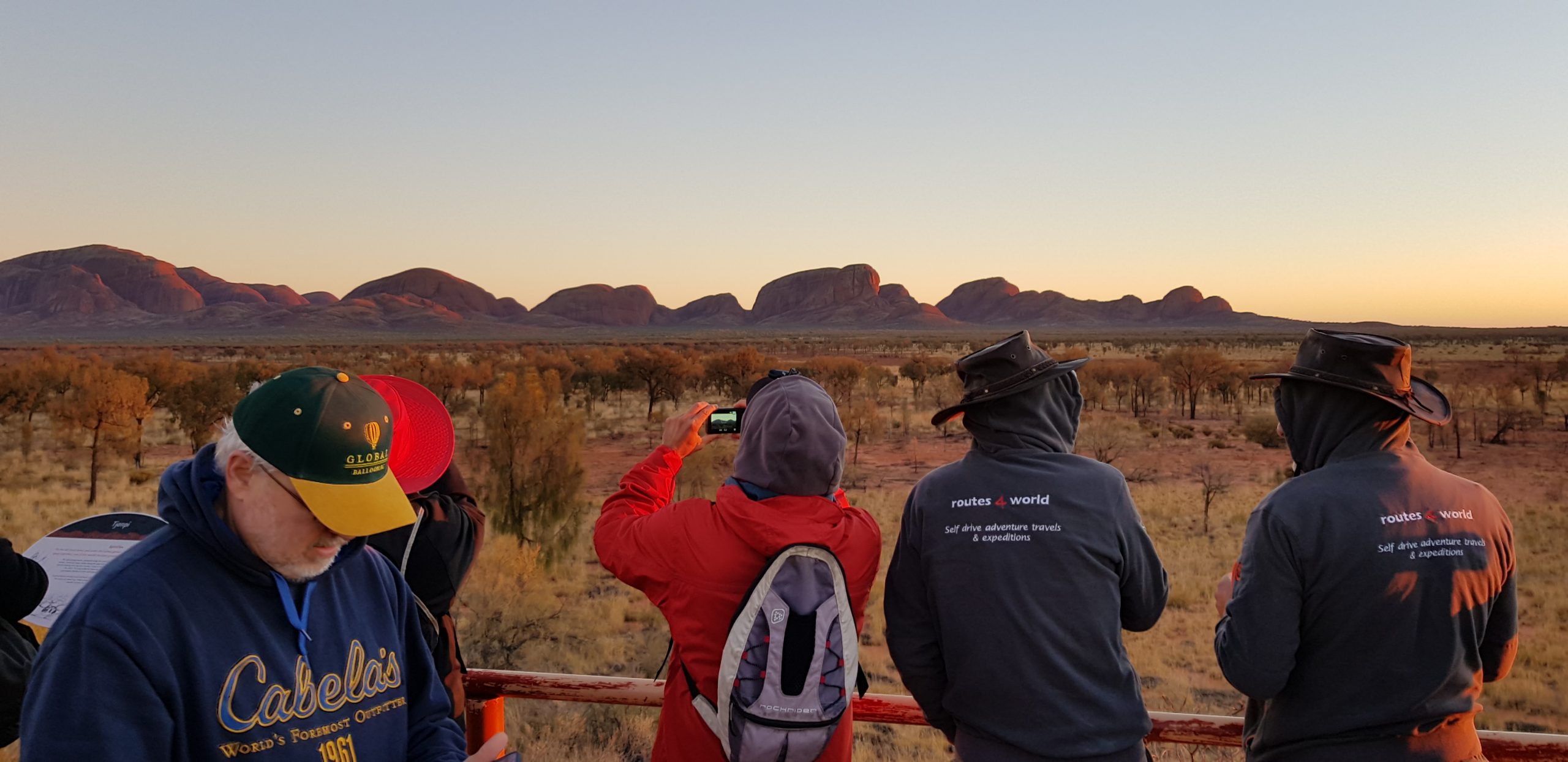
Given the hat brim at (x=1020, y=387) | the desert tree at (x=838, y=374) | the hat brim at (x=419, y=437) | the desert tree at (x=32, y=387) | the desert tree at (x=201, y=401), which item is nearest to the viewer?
the hat brim at (x=1020, y=387)

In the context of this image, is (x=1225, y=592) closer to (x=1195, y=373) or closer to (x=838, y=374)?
(x=838, y=374)

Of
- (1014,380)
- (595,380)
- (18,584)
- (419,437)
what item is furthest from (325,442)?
(595,380)

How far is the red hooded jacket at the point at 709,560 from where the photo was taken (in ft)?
6.74

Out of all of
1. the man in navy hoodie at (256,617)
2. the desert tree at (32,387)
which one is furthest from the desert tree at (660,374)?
the man in navy hoodie at (256,617)

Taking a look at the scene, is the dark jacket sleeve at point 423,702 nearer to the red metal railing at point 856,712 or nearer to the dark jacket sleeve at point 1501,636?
the red metal railing at point 856,712

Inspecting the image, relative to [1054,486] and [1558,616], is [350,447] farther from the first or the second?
[1558,616]

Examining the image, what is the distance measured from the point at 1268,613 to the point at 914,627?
86cm

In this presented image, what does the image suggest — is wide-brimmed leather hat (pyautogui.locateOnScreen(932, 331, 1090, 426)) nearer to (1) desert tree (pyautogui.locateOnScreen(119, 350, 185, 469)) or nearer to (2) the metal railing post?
(2) the metal railing post

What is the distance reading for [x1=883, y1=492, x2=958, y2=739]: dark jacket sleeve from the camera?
2.34 meters

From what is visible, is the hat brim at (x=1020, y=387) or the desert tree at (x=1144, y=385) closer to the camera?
the hat brim at (x=1020, y=387)

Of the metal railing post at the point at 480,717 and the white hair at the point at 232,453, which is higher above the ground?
the white hair at the point at 232,453

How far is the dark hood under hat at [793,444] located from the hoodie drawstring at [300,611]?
935mm

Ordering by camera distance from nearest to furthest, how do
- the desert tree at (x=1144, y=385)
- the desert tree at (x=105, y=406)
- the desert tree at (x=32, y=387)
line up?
the desert tree at (x=105, y=406), the desert tree at (x=32, y=387), the desert tree at (x=1144, y=385)

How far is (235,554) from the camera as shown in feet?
4.97
